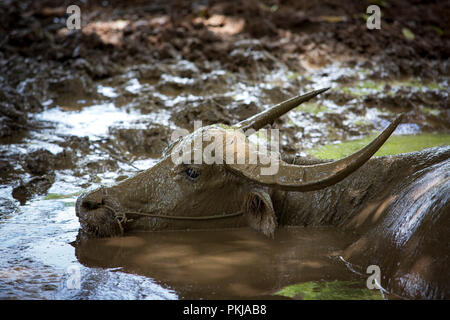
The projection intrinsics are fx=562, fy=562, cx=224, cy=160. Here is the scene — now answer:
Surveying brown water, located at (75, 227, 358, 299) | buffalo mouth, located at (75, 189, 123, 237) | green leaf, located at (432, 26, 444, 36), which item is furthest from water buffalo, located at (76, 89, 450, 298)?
green leaf, located at (432, 26, 444, 36)

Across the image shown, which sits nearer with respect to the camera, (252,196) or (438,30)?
(252,196)

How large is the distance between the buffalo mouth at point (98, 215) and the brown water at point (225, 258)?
0.26 ft

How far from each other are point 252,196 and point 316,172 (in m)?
0.94

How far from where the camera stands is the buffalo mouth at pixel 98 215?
4.59 metres

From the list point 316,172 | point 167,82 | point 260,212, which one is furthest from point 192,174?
point 167,82

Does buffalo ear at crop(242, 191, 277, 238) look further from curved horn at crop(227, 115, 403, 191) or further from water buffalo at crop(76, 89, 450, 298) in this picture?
curved horn at crop(227, 115, 403, 191)

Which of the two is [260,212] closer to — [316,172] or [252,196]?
[252,196]

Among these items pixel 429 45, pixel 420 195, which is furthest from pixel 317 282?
pixel 429 45

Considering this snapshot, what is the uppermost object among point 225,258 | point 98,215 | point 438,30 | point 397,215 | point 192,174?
point 438,30

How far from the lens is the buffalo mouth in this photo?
4593 mm

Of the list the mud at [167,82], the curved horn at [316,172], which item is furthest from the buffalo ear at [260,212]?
the curved horn at [316,172]

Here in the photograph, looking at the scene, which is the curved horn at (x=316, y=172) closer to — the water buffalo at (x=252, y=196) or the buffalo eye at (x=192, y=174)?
the water buffalo at (x=252, y=196)

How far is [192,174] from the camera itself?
471 centimetres
